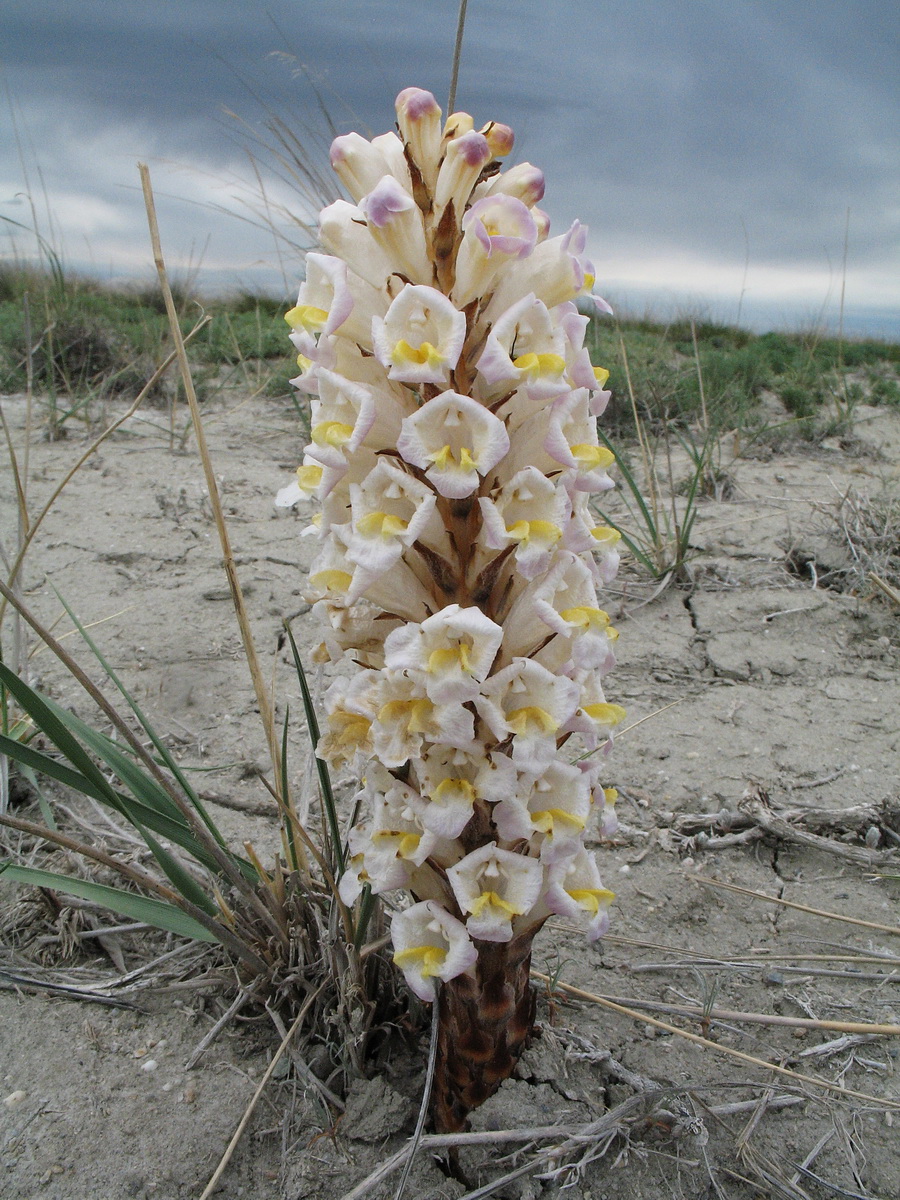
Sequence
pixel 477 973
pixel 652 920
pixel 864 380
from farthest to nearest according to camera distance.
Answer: pixel 864 380 < pixel 652 920 < pixel 477 973

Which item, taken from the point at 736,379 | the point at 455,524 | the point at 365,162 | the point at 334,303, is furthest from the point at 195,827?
the point at 736,379

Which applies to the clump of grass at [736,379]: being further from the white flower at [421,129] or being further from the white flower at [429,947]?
the white flower at [429,947]

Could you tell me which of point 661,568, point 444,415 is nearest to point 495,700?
point 444,415

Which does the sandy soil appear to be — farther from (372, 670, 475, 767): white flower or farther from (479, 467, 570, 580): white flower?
(479, 467, 570, 580): white flower

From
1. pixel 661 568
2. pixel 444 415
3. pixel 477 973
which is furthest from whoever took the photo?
pixel 661 568

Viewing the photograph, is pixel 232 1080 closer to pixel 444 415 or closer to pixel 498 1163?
pixel 498 1163

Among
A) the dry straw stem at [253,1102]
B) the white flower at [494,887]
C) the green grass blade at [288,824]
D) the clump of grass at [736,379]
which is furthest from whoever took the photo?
the clump of grass at [736,379]

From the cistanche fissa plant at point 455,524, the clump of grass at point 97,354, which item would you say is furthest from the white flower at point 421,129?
the clump of grass at point 97,354

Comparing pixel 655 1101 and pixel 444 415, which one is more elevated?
pixel 444 415
